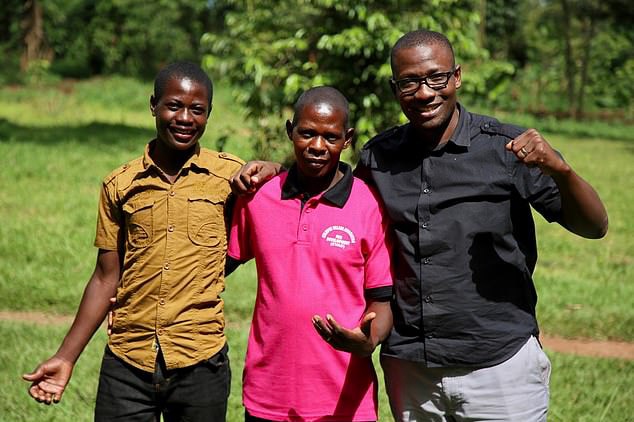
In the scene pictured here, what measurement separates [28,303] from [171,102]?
393 cm

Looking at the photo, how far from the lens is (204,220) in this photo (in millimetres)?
2496

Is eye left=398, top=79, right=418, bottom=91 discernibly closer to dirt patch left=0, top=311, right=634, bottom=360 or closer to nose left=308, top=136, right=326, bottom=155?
nose left=308, top=136, right=326, bottom=155

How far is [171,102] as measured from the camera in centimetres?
247

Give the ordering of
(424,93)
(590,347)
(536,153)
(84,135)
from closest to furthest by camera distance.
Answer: (536,153)
(424,93)
(590,347)
(84,135)

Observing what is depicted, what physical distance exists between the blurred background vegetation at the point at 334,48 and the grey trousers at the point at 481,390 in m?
6.38

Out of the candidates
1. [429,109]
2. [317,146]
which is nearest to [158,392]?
[317,146]

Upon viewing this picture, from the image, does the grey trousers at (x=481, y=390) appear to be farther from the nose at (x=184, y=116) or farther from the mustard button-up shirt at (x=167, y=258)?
the nose at (x=184, y=116)

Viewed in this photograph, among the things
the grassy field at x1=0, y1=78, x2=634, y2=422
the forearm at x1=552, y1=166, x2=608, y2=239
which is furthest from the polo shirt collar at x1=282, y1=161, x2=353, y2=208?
the grassy field at x1=0, y1=78, x2=634, y2=422

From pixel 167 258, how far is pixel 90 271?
4.35 meters

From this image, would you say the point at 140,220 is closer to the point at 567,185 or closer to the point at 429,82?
the point at 429,82

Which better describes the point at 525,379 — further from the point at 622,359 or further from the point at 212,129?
the point at 212,129

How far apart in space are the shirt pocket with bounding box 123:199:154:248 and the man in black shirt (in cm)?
36

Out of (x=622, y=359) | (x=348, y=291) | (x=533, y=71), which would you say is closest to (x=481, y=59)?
(x=622, y=359)

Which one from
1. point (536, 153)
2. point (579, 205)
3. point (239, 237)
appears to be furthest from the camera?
point (239, 237)
